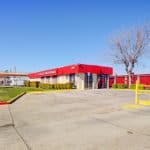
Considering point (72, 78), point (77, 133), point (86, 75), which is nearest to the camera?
point (77, 133)

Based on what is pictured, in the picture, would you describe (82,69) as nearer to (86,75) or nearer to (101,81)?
(86,75)

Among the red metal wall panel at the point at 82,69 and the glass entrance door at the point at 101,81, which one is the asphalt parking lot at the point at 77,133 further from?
the glass entrance door at the point at 101,81

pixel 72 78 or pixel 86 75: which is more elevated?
pixel 86 75

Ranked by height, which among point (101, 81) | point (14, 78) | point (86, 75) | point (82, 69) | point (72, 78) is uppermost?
point (82, 69)

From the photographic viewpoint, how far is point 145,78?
35500mm

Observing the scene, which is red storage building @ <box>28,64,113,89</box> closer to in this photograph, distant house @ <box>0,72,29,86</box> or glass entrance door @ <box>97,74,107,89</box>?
glass entrance door @ <box>97,74,107,89</box>

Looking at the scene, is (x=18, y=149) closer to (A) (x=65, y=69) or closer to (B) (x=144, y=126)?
(B) (x=144, y=126)

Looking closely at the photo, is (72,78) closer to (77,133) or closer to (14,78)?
(77,133)

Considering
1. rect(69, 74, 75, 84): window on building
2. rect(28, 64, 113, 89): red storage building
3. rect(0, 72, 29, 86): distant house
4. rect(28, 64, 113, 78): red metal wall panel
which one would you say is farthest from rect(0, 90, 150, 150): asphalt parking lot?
rect(0, 72, 29, 86): distant house

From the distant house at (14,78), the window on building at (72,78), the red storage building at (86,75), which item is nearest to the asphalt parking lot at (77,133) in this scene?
the red storage building at (86,75)

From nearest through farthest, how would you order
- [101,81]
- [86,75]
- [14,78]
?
[86,75], [101,81], [14,78]

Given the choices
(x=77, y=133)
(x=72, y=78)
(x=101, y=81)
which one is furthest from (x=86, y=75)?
(x=77, y=133)

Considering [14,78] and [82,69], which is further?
[14,78]

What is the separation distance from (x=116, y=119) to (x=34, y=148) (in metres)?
3.76
